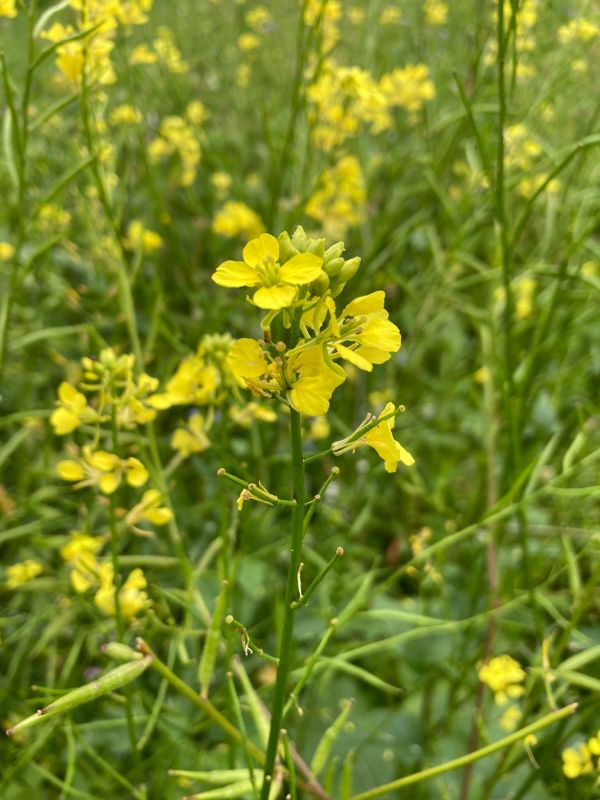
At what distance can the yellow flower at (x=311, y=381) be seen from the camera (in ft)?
1.45

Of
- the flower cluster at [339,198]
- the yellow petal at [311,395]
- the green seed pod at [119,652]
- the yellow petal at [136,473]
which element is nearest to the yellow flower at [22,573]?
the yellow petal at [136,473]

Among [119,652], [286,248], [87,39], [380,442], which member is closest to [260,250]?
[286,248]

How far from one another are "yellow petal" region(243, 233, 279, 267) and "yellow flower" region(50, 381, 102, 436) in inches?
13.3

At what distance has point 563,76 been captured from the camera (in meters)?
1.27

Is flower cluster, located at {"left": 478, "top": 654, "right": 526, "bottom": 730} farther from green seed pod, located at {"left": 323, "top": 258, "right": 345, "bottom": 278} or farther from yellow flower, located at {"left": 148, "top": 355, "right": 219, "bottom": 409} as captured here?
green seed pod, located at {"left": 323, "top": 258, "right": 345, "bottom": 278}

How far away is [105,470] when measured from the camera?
78 cm

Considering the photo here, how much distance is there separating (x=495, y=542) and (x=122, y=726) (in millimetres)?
679

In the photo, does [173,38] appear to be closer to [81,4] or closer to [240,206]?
Answer: [240,206]

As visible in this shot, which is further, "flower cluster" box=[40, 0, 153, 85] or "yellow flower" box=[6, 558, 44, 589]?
"yellow flower" box=[6, 558, 44, 589]

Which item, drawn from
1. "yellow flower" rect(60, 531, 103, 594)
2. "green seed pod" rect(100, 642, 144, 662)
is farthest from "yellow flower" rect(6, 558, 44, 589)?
"green seed pod" rect(100, 642, 144, 662)

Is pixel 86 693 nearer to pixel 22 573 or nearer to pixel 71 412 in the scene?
pixel 71 412

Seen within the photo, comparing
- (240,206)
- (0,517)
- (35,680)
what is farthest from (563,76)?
(35,680)

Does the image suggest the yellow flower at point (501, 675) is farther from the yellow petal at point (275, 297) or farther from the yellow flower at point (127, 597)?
the yellow petal at point (275, 297)

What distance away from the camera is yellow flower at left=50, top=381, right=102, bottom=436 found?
740mm
